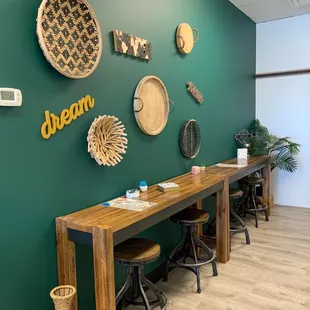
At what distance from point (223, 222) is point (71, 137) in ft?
5.79

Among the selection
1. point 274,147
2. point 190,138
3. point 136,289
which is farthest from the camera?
point 274,147

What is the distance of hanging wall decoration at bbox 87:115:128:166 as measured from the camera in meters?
2.01

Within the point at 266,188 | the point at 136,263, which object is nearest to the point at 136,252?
the point at 136,263

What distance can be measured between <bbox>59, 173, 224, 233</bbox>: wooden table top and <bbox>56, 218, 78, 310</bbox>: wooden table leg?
0.10 m

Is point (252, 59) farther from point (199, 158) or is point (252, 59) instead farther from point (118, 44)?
point (118, 44)

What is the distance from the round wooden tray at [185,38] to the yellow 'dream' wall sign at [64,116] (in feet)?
4.26

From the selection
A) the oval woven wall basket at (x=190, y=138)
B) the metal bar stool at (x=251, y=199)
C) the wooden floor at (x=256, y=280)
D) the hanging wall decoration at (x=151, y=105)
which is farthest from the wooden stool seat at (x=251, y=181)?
the hanging wall decoration at (x=151, y=105)

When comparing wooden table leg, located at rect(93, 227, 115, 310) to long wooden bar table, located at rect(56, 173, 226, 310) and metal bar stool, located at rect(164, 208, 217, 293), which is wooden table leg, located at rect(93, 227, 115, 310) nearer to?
long wooden bar table, located at rect(56, 173, 226, 310)

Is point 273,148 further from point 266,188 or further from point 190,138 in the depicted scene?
point 190,138

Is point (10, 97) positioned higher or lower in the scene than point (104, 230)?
higher

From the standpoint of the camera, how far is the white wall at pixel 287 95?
480 cm

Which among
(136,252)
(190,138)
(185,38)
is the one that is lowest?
(136,252)

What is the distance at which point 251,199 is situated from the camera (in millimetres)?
4230

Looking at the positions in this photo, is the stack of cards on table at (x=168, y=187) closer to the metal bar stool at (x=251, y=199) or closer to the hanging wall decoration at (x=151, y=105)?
the hanging wall decoration at (x=151, y=105)
